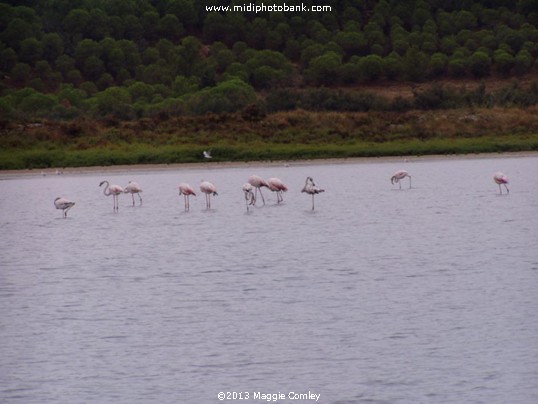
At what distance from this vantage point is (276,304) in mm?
14852

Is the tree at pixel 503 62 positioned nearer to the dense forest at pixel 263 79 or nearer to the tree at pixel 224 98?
the dense forest at pixel 263 79

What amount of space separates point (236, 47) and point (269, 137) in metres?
21.2

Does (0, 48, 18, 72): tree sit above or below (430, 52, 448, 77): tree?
above

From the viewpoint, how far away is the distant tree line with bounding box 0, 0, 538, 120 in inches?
2408

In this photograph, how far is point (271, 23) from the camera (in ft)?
219

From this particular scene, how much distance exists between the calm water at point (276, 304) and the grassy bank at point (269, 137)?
12.3m

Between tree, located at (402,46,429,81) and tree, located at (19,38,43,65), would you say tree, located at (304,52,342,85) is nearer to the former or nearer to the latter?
tree, located at (402,46,429,81)

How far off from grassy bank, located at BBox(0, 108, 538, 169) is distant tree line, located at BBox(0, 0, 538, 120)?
11.0m

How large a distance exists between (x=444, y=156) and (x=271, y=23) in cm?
2616

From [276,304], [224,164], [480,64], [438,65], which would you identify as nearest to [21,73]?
[438,65]

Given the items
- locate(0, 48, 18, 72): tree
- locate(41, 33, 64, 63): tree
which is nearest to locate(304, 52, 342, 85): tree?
locate(41, 33, 64, 63): tree

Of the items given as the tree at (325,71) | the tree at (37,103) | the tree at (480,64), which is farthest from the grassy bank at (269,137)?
the tree at (325,71)

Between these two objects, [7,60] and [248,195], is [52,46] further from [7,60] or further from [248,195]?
[248,195]

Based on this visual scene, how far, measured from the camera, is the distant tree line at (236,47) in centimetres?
6116
